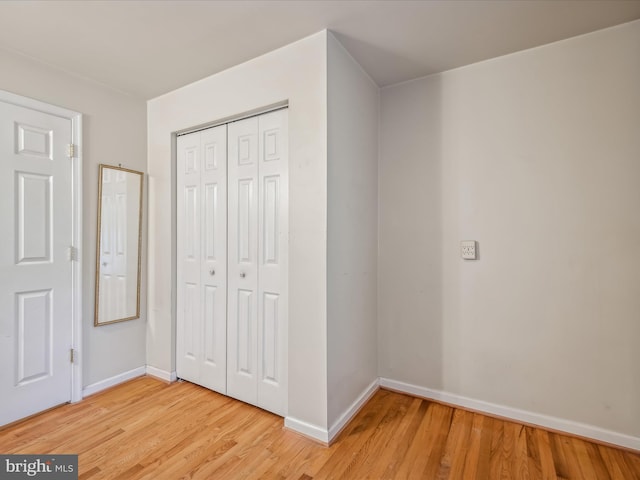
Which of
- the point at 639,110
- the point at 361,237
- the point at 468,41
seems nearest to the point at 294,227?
the point at 361,237

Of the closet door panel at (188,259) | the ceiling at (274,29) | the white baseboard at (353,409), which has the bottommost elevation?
the white baseboard at (353,409)

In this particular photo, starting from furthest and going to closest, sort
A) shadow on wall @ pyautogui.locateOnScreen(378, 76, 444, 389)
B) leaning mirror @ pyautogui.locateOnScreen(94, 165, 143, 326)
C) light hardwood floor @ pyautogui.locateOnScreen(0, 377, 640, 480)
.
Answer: leaning mirror @ pyautogui.locateOnScreen(94, 165, 143, 326) → shadow on wall @ pyautogui.locateOnScreen(378, 76, 444, 389) → light hardwood floor @ pyautogui.locateOnScreen(0, 377, 640, 480)

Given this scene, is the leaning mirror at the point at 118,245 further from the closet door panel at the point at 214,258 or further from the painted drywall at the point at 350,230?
the painted drywall at the point at 350,230

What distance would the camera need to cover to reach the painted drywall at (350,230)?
6.37 feet

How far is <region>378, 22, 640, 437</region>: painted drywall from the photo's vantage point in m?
1.87

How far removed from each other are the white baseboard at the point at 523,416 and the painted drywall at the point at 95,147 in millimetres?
2236

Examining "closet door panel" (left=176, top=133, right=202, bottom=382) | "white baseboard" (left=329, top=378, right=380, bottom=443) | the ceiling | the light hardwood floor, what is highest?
the ceiling

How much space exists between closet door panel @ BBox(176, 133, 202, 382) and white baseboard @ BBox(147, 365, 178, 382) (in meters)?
0.06

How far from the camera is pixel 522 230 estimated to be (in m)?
2.10

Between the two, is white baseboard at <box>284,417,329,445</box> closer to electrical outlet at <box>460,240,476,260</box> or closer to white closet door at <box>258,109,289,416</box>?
white closet door at <box>258,109,289,416</box>

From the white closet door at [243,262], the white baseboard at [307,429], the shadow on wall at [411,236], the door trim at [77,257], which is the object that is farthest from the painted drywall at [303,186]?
the door trim at [77,257]

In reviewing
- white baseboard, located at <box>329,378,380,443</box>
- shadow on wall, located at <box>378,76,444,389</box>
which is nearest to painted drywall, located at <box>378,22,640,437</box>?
shadow on wall, located at <box>378,76,444,389</box>

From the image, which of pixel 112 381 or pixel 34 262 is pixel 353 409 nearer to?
pixel 112 381

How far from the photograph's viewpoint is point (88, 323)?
2.46 m
